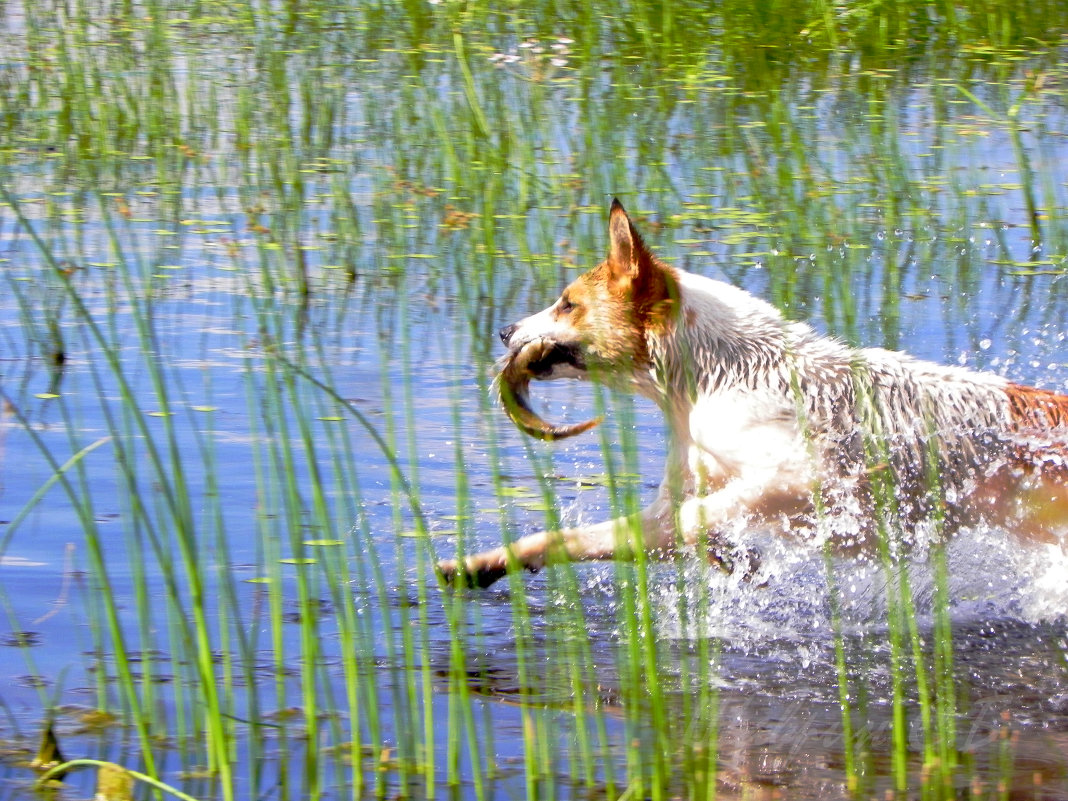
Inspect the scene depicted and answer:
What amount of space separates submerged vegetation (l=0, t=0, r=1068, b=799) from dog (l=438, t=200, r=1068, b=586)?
0.61 ft

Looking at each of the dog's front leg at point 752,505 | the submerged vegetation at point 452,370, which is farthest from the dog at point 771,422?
the submerged vegetation at point 452,370

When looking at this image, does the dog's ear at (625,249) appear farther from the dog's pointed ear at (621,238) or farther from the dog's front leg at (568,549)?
the dog's front leg at (568,549)

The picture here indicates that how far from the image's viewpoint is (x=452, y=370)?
17.0 ft

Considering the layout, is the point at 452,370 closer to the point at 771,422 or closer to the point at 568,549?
the point at 568,549

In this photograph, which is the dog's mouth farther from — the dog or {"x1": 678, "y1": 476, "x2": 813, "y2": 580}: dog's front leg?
{"x1": 678, "y1": 476, "x2": 813, "y2": 580}: dog's front leg

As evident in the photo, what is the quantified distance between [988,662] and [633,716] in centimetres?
191

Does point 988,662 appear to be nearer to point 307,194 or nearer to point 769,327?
point 769,327

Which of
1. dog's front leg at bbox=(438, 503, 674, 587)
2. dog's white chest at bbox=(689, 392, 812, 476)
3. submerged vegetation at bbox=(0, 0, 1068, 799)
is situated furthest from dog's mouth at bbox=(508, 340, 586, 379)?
dog's front leg at bbox=(438, 503, 674, 587)

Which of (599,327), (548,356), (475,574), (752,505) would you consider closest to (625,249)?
(599,327)

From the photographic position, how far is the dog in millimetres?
5133

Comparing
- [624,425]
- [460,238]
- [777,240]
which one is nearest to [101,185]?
[460,238]

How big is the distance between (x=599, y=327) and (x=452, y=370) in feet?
1.59

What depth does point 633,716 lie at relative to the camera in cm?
344

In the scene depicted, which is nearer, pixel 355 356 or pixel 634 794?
pixel 634 794
